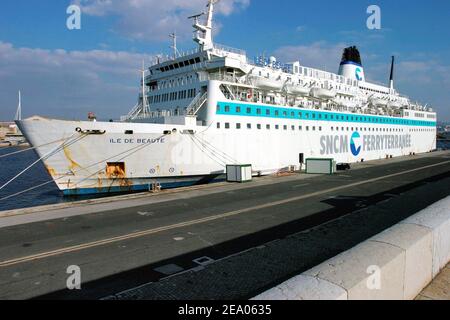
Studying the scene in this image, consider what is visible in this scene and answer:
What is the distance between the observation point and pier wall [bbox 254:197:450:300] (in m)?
3.55

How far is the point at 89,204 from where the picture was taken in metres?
15.9

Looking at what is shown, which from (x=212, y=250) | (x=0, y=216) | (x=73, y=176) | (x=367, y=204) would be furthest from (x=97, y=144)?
(x=367, y=204)

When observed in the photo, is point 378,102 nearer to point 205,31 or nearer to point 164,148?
point 205,31

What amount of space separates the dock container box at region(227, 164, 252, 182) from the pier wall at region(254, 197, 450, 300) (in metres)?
18.3

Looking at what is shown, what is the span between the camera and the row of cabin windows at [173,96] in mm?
28038

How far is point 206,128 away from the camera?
24.4m

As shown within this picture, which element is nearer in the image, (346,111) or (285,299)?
(285,299)

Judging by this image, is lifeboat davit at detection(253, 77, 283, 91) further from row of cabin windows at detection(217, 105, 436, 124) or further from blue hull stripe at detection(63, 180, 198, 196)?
blue hull stripe at detection(63, 180, 198, 196)

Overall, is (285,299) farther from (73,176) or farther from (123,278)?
(73,176)

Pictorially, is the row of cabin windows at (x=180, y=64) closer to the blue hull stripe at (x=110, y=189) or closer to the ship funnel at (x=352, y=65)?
the blue hull stripe at (x=110, y=189)

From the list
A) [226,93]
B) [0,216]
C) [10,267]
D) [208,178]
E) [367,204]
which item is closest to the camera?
[10,267]

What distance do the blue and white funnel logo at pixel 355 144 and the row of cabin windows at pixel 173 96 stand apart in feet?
80.5

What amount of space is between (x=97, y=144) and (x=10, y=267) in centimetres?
1323

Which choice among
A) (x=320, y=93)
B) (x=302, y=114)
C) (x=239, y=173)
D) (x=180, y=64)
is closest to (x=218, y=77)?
(x=180, y=64)
